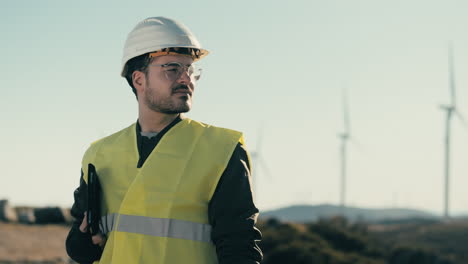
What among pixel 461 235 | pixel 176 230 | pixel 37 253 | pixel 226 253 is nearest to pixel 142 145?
pixel 176 230

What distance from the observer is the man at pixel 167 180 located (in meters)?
3.77

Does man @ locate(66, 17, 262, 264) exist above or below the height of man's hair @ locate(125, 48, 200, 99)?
below

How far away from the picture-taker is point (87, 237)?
4.14 m

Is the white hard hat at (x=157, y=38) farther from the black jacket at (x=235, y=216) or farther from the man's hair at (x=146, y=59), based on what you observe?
the black jacket at (x=235, y=216)

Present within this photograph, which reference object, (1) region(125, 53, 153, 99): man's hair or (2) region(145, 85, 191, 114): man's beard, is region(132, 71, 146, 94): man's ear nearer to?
(1) region(125, 53, 153, 99): man's hair

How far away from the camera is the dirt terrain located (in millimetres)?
35503

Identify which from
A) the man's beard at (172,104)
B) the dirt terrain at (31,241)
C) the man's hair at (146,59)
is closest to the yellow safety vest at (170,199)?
the man's beard at (172,104)

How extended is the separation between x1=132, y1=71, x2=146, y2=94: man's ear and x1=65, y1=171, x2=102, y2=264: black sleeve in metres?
0.61

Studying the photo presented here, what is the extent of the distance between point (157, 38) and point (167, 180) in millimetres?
799

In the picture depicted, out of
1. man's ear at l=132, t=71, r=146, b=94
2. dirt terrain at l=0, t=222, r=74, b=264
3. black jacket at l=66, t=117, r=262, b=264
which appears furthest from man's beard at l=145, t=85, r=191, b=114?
dirt terrain at l=0, t=222, r=74, b=264

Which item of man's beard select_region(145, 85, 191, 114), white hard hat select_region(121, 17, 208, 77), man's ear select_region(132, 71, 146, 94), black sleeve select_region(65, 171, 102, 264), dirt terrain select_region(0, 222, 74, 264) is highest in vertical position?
white hard hat select_region(121, 17, 208, 77)

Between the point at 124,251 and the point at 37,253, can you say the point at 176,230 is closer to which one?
the point at 124,251

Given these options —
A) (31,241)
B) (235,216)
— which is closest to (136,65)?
(235,216)

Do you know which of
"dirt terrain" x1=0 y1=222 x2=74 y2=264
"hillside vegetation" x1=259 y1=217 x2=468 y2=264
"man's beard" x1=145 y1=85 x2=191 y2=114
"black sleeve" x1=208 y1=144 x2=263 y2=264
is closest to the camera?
"black sleeve" x1=208 y1=144 x2=263 y2=264
